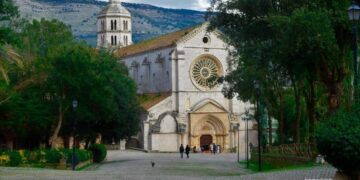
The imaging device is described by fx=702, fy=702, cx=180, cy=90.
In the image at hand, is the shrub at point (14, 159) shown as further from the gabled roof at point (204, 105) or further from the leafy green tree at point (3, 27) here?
the gabled roof at point (204, 105)

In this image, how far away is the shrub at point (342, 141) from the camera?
17578mm

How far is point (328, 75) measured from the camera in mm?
31250

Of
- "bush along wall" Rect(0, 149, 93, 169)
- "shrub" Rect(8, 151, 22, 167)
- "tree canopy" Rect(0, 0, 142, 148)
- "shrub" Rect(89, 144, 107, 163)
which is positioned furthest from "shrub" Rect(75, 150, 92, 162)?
"shrub" Rect(89, 144, 107, 163)

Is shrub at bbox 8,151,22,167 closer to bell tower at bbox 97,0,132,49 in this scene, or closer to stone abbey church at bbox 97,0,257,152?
stone abbey church at bbox 97,0,257,152

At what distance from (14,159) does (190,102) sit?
4446 centimetres

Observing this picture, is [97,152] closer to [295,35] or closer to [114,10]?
[295,35]

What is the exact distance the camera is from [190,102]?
82625 millimetres

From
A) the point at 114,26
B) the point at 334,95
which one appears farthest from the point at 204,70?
the point at 334,95

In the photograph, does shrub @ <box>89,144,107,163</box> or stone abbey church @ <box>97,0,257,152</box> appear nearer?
shrub @ <box>89,144,107,163</box>

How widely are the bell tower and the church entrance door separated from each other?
35.7 m

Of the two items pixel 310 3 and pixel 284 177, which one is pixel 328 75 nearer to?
pixel 310 3

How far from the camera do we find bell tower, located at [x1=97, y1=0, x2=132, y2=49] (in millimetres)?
114125

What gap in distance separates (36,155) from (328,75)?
17.7m

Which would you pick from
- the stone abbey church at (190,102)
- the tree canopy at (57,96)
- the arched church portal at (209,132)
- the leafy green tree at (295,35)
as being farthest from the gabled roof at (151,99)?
the leafy green tree at (295,35)
